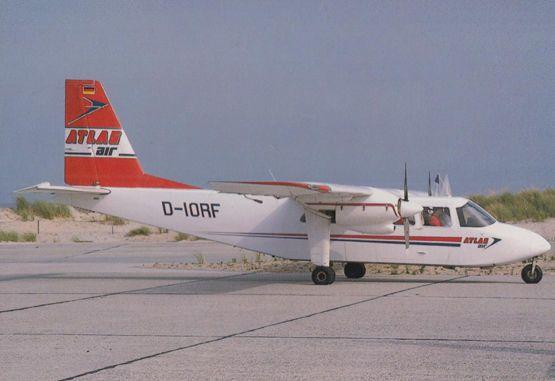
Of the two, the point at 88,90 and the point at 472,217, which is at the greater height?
the point at 88,90

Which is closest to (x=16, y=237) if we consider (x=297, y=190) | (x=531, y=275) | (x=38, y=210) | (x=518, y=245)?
(x=38, y=210)

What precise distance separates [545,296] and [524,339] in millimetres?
6105

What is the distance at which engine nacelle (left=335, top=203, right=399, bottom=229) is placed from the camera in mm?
20219

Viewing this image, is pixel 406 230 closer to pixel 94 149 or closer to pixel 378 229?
pixel 378 229

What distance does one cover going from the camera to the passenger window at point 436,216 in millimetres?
21062

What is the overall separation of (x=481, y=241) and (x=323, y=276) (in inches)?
146

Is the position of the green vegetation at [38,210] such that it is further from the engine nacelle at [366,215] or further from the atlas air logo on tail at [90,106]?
the engine nacelle at [366,215]

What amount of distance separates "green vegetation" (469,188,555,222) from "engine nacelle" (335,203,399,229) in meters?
22.5

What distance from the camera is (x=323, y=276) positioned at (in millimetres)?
20703

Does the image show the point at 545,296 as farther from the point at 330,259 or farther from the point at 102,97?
the point at 102,97

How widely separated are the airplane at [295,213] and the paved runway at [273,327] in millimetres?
731

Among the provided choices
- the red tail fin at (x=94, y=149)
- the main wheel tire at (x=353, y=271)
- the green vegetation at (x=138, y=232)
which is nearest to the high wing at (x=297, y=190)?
the main wheel tire at (x=353, y=271)

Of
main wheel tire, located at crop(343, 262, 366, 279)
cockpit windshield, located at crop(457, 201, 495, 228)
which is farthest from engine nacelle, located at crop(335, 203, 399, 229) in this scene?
main wheel tire, located at crop(343, 262, 366, 279)

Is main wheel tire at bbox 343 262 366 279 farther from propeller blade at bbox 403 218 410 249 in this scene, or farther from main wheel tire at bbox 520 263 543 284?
main wheel tire at bbox 520 263 543 284
